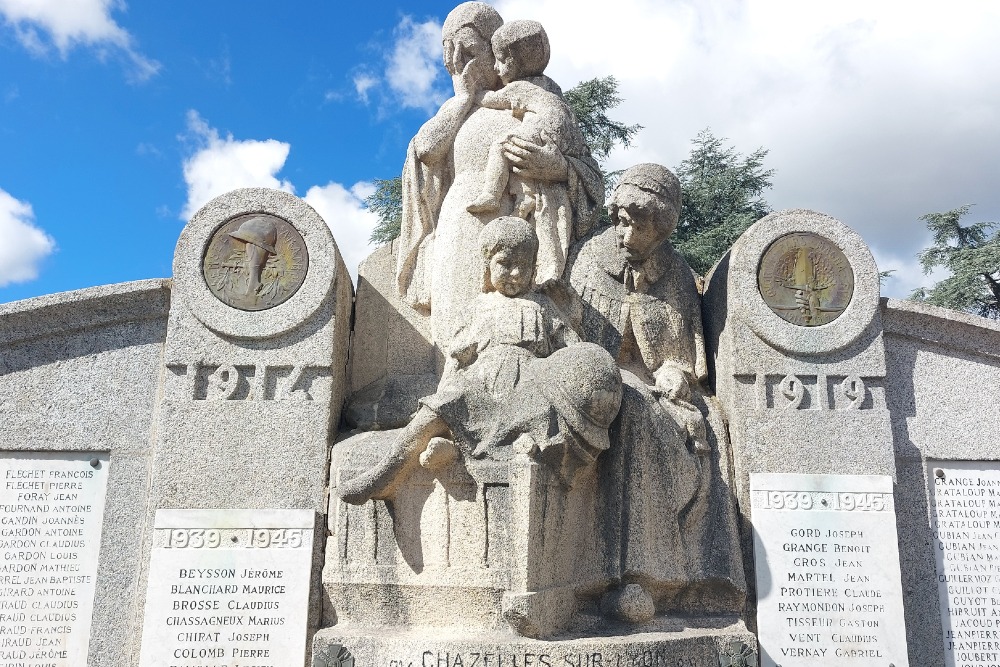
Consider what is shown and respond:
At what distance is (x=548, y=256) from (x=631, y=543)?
2090mm

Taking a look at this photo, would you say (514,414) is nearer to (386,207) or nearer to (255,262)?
(255,262)

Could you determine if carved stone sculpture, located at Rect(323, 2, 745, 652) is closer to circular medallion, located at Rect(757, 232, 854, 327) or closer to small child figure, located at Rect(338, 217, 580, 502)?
small child figure, located at Rect(338, 217, 580, 502)

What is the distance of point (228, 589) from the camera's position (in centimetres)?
504

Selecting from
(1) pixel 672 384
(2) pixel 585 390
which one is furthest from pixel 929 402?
(2) pixel 585 390

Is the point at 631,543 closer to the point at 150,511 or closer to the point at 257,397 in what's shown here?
the point at 257,397

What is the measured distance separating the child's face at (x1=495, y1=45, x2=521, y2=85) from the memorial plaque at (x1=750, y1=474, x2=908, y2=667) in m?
3.48

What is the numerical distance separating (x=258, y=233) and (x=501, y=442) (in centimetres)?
238

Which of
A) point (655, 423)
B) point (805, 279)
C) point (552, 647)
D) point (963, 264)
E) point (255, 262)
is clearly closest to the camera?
point (552, 647)

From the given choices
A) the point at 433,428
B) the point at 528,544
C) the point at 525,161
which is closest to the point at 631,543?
the point at 528,544

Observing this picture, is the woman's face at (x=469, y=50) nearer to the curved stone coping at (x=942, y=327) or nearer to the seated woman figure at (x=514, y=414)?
the seated woman figure at (x=514, y=414)

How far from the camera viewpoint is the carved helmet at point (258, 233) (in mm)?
5625

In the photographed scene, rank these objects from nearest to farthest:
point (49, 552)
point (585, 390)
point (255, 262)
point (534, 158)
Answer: point (585, 390) < point (49, 552) < point (255, 262) < point (534, 158)

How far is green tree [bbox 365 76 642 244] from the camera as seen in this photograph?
1669 centimetres

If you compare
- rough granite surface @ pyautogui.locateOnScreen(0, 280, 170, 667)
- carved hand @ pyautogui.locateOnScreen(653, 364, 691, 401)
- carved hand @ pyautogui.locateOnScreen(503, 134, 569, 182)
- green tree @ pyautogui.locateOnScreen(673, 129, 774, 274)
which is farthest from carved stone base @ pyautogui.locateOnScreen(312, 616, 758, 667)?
green tree @ pyautogui.locateOnScreen(673, 129, 774, 274)
